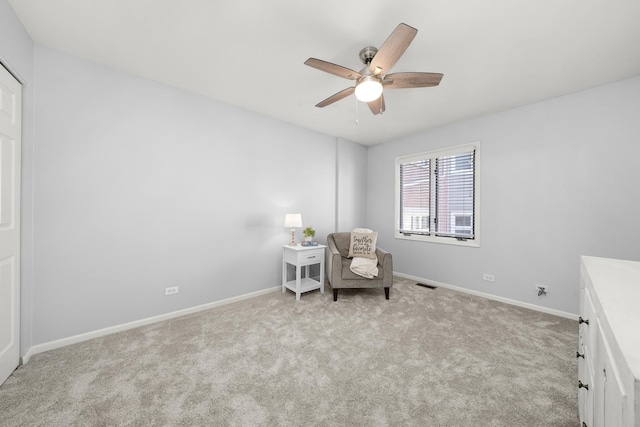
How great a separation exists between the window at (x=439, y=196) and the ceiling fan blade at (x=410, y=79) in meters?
2.07

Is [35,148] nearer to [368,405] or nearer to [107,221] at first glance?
[107,221]

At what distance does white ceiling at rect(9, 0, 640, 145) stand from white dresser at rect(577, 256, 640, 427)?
1.78 m

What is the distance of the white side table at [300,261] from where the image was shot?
3.33 m

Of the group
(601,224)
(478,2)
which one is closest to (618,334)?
(478,2)

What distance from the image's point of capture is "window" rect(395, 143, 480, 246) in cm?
368

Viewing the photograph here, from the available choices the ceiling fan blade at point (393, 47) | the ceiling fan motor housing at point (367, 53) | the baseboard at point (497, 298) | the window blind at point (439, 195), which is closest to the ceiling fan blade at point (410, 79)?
the ceiling fan blade at point (393, 47)

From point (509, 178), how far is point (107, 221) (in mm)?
4679

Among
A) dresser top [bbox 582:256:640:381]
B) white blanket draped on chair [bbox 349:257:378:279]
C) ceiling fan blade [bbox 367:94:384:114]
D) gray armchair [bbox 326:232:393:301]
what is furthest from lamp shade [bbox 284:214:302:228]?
dresser top [bbox 582:256:640:381]

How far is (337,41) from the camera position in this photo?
6.59 ft

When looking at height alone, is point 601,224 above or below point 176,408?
above

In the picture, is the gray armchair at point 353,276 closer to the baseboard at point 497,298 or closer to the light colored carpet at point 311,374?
the light colored carpet at point 311,374

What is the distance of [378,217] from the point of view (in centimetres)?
490

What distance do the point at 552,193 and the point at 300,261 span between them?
3201mm

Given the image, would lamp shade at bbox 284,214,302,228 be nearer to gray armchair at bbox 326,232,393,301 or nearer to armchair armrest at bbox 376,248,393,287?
gray armchair at bbox 326,232,393,301
